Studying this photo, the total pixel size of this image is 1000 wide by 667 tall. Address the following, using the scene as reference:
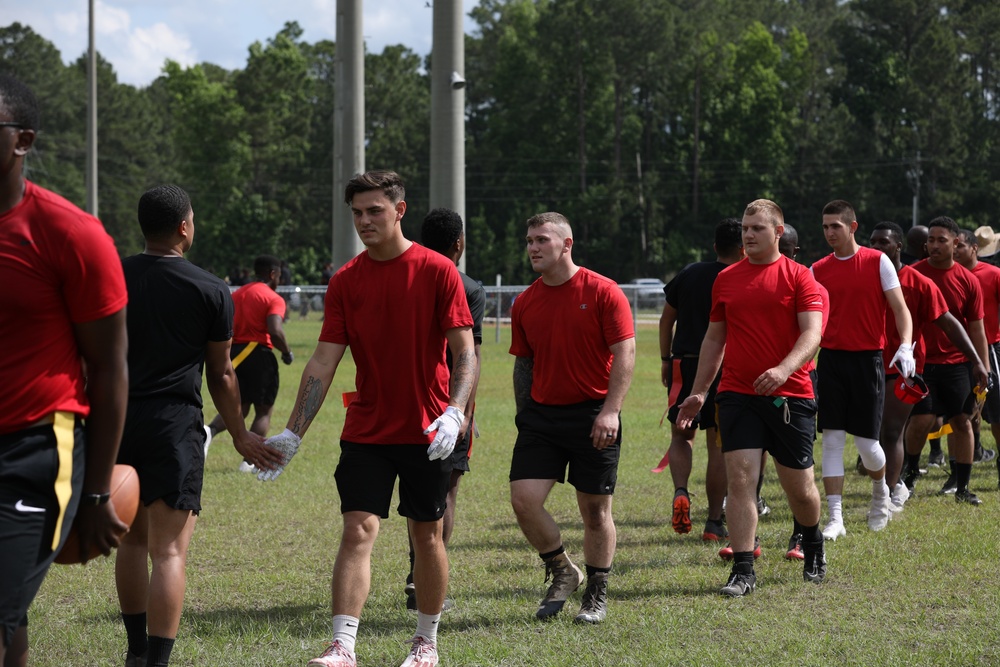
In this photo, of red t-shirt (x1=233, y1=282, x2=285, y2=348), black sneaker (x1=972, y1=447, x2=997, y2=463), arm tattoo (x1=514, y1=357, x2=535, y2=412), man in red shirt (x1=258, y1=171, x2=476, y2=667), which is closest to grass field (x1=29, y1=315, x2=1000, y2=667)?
man in red shirt (x1=258, y1=171, x2=476, y2=667)

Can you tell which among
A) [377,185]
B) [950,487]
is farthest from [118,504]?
[950,487]

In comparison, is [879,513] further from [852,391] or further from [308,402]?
[308,402]

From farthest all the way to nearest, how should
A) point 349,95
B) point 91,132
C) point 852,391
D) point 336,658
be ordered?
1. point 91,132
2. point 349,95
3. point 852,391
4. point 336,658

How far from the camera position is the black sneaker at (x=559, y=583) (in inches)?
265

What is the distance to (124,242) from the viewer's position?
8669 centimetres

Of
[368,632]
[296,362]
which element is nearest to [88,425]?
[368,632]

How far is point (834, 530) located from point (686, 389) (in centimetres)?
143

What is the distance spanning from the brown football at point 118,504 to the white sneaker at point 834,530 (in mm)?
5952

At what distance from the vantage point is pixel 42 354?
11.4 feet

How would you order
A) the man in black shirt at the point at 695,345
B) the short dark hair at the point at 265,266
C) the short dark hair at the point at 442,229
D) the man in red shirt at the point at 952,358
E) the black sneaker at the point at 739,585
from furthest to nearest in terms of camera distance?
1. the short dark hair at the point at 265,266
2. the man in red shirt at the point at 952,358
3. the man in black shirt at the point at 695,345
4. the black sneaker at the point at 739,585
5. the short dark hair at the point at 442,229

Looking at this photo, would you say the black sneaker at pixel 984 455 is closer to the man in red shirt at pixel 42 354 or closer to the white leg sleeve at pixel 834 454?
the white leg sleeve at pixel 834 454

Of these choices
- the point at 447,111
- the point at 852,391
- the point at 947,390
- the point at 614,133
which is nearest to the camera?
the point at 852,391

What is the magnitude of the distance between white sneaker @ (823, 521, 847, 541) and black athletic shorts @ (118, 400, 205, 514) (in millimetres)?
5017

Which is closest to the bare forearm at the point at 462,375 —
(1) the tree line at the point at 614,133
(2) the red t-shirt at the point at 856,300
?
(2) the red t-shirt at the point at 856,300
